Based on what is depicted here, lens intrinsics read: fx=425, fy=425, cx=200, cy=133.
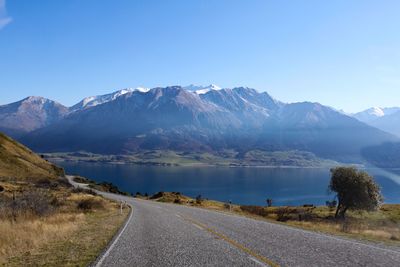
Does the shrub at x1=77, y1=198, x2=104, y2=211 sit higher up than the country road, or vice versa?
the country road

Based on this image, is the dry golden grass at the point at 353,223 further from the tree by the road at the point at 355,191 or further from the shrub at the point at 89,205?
the shrub at the point at 89,205

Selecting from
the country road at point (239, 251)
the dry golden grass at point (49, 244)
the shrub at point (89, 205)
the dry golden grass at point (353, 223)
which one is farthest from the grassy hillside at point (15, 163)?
the country road at point (239, 251)

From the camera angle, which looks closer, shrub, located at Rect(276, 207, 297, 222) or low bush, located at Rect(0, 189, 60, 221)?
low bush, located at Rect(0, 189, 60, 221)

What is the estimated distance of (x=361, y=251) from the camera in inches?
541

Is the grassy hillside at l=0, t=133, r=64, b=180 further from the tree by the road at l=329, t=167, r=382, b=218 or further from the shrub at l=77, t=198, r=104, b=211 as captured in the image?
the tree by the road at l=329, t=167, r=382, b=218

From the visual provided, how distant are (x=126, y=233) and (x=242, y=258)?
884 cm

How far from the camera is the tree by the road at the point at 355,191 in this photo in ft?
191

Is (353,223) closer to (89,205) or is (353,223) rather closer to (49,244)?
(49,244)

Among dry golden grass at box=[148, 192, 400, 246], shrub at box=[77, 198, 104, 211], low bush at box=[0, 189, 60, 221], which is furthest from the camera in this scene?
shrub at box=[77, 198, 104, 211]

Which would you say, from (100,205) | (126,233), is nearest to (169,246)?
(126,233)

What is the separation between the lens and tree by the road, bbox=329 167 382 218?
2291 inches

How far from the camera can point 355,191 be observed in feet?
192

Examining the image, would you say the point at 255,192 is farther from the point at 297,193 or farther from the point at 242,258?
the point at 242,258

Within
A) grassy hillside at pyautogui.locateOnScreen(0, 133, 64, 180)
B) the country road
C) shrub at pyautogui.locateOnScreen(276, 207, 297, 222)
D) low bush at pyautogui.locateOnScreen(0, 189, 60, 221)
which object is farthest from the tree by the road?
grassy hillside at pyautogui.locateOnScreen(0, 133, 64, 180)
